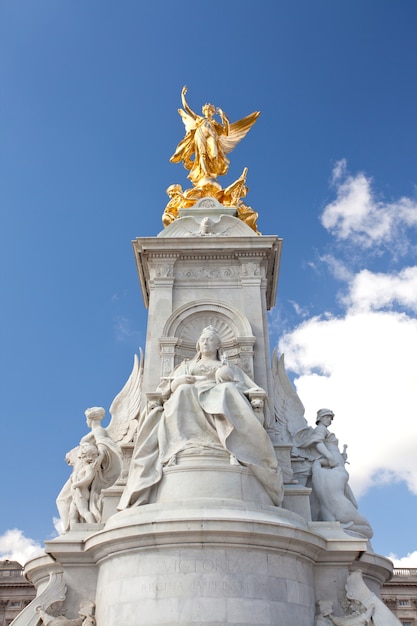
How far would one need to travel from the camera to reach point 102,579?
10398 mm

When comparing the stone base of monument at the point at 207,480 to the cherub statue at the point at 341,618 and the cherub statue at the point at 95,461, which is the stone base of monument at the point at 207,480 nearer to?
the cherub statue at the point at 341,618

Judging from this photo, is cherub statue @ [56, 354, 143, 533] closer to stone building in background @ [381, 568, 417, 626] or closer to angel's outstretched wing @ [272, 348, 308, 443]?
angel's outstretched wing @ [272, 348, 308, 443]

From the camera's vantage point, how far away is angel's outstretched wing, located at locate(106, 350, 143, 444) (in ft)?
47.3

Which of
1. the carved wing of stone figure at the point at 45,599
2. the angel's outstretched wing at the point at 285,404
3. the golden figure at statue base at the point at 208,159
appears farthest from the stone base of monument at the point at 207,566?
the golden figure at statue base at the point at 208,159

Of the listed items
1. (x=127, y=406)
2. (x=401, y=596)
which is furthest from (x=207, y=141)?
(x=401, y=596)

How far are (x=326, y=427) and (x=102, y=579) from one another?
6.11 m

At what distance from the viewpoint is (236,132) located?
1944cm

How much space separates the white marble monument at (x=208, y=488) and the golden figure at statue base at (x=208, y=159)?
4.06ft

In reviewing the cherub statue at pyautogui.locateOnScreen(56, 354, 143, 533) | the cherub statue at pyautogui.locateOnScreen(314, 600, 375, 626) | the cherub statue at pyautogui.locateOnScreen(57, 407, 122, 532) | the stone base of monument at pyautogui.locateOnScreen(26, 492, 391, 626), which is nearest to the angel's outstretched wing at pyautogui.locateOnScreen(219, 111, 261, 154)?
the cherub statue at pyautogui.locateOnScreen(56, 354, 143, 533)

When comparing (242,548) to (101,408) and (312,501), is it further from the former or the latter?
(101,408)

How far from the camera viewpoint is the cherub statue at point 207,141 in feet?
60.2

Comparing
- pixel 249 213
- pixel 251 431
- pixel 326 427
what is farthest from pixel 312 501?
pixel 249 213

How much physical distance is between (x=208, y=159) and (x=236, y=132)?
1737 mm

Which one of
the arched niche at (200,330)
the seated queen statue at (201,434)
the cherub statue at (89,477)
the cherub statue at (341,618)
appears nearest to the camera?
the cherub statue at (341,618)
